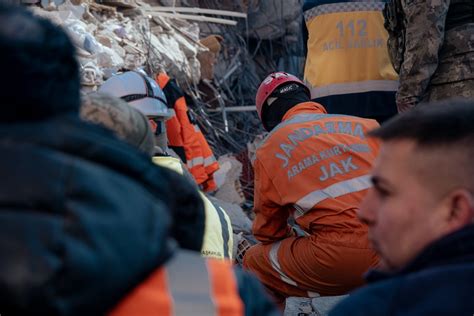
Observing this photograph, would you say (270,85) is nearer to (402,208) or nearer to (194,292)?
(402,208)

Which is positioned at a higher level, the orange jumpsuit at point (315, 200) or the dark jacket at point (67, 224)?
the dark jacket at point (67, 224)

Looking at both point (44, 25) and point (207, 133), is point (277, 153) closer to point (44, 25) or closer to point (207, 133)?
point (44, 25)

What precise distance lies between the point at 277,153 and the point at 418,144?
195cm

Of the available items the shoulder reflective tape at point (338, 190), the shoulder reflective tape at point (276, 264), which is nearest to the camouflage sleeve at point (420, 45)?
the shoulder reflective tape at point (338, 190)

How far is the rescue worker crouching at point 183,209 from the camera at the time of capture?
4.24 ft

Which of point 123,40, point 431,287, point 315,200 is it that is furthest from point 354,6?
point 431,287

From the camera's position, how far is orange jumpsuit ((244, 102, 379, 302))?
3248mm

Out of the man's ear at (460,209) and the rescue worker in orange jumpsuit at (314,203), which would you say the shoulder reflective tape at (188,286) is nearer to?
the man's ear at (460,209)

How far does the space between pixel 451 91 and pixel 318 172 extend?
133 centimetres

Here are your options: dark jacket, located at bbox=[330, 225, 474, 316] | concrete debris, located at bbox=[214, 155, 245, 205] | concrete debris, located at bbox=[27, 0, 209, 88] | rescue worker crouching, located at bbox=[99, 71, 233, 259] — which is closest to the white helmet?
rescue worker crouching, located at bbox=[99, 71, 233, 259]

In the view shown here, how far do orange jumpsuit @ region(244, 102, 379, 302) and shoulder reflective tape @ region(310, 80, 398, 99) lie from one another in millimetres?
1292

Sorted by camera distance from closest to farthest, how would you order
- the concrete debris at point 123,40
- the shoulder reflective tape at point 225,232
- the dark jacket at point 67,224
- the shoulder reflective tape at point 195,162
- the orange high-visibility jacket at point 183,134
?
the dark jacket at point 67,224 → the shoulder reflective tape at point 225,232 → the concrete debris at point 123,40 → the orange high-visibility jacket at point 183,134 → the shoulder reflective tape at point 195,162

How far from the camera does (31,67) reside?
0.97 metres

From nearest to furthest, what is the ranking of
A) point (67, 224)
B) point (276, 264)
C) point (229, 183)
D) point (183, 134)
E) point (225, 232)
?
point (67, 224), point (225, 232), point (276, 264), point (183, 134), point (229, 183)
